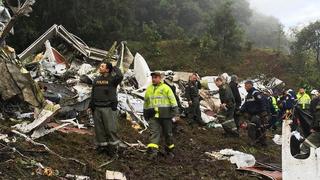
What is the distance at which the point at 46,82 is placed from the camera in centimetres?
1178

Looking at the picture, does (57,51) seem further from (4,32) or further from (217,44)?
(217,44)

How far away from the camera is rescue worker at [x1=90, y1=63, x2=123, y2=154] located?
705 centimetres

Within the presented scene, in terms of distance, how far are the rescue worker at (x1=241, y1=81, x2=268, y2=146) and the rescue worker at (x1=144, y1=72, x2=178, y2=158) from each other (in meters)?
2.83

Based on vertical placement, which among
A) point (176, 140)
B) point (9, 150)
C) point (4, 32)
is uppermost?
point (4, 32)

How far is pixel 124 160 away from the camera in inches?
282

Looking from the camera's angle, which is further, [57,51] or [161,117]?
[57,51]

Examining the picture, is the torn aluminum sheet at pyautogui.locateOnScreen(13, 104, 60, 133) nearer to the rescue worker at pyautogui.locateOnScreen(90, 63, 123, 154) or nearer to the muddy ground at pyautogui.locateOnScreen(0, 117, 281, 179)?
the muddy ground at pyautogui.locateOnScreen(0, 117, 281, 179)

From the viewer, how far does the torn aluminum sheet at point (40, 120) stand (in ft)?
25.2

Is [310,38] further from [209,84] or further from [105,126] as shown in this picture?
[105,126]

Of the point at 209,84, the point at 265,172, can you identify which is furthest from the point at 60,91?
the point at 209,84

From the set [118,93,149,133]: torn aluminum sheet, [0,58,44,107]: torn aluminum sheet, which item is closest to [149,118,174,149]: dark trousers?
[0,58,44,107]: torn aluminum sheet

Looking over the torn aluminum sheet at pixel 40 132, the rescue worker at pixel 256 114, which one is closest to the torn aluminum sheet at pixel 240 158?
the rescue worker at pixel 256 114

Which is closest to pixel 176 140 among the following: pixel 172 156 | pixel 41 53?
pixel 172 156

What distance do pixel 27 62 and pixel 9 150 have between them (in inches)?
302
